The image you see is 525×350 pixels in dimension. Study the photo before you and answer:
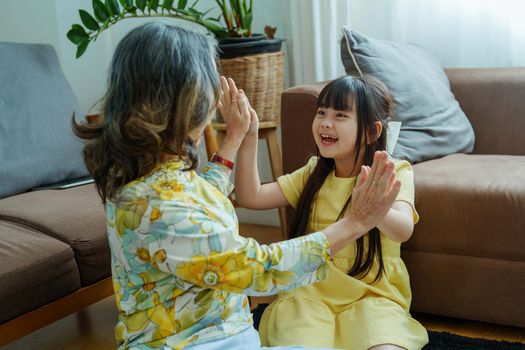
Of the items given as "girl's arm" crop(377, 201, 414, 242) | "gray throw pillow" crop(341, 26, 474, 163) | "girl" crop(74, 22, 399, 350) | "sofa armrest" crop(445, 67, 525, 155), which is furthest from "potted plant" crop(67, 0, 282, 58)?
"girl" crop(74, 22, 399, 350)

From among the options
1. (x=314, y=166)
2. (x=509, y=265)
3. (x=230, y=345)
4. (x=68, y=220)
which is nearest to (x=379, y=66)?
(x=314, y=166)

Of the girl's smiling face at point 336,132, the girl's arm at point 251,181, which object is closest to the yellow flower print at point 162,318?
the girl's arm at point 251,181

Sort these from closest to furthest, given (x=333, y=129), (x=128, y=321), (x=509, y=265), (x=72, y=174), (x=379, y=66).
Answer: (x=128, y=321)
(x=333, y=129)
(x=509, y=265)
(x=379, y=66)
(x=72, y=174)

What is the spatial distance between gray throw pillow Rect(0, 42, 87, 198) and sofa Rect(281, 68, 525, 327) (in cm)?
82

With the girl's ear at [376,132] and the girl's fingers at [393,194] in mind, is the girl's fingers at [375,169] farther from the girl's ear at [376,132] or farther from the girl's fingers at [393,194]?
the girl's ear at [376,132]

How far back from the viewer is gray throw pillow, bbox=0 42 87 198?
2.38 meters

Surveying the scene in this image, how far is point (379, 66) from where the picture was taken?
2227 mm

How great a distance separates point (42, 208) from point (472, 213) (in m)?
1.21

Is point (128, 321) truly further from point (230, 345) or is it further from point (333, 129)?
point (333, 129)

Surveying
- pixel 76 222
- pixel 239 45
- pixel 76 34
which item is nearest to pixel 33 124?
pixel 76 34

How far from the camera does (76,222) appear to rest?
195 cm

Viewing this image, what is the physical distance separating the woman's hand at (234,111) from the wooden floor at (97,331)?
0.91 m

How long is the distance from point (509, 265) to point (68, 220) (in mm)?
1190

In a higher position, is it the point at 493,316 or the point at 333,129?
the point at 333,129
